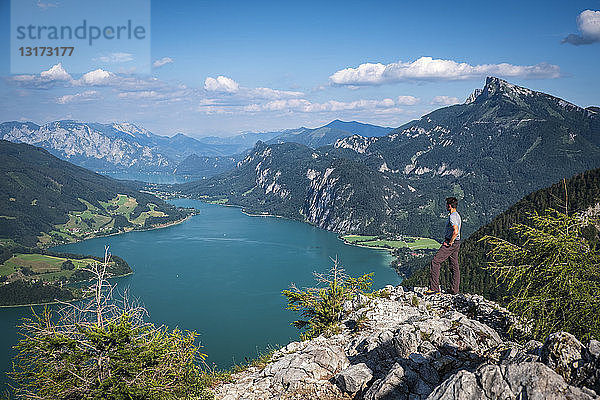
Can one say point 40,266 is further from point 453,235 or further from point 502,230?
point 453,235

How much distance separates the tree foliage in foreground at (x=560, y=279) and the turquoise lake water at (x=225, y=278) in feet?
106

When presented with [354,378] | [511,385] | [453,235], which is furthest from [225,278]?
[511,385]

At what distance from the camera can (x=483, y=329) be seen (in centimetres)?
1155

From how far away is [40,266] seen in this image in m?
132

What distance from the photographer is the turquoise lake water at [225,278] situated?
77625 mm

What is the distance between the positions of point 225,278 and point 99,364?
110258mm

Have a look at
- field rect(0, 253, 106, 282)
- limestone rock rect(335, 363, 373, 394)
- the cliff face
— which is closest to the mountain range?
the cliff face

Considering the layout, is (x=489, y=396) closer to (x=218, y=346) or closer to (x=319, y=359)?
(x=319, y=359)

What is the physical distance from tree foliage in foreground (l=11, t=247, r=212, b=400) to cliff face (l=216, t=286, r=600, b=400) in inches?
73.7

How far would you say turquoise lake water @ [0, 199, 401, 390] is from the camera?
7762 cm

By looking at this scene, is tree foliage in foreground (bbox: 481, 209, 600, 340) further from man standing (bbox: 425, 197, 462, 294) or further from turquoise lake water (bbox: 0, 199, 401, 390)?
turquoise lake water (bbox: 0, 199, 401, 390)

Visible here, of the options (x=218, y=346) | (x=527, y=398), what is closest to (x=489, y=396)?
(x=527, y=398)

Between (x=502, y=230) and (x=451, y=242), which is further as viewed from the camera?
(x=502, y=230)

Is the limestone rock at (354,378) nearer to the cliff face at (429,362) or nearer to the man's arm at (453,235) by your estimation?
the cliff face at (429,362)
